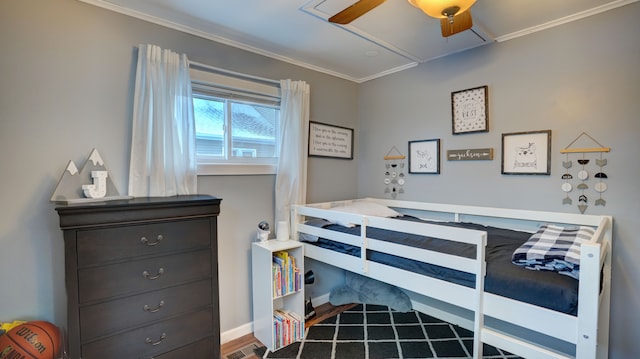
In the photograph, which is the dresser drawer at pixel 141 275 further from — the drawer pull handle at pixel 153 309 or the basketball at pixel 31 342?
the basketball at pixel 31 342

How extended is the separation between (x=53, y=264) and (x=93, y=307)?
48cm

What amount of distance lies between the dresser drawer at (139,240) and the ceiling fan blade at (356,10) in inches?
53.4

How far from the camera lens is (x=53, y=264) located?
67.7 inches

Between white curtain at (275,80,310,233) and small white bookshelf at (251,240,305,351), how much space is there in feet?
1.03

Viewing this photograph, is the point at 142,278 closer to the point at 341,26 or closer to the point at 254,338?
the point at 254,338

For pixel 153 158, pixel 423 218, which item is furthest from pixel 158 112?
pixel 423 218

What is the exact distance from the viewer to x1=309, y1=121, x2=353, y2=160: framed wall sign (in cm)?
296

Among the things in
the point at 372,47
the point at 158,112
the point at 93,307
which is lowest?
the point at 93,307

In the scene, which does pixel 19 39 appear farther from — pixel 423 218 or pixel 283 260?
pixel 423 218

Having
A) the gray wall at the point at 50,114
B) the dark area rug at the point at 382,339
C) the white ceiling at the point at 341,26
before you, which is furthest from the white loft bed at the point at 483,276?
the gray wall at the point at 50,114

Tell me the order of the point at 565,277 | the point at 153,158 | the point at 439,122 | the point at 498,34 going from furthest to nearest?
the point at 439,122 < the point at 498,34 < the point at 153,158 < the point at 565,277

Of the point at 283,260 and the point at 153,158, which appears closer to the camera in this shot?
the point at 153,158

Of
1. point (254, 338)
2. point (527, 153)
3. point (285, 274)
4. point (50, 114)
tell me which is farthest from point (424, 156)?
point (50, 114)

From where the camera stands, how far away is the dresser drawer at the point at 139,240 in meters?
1.48
